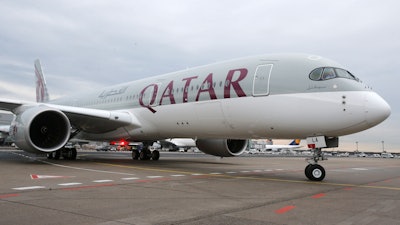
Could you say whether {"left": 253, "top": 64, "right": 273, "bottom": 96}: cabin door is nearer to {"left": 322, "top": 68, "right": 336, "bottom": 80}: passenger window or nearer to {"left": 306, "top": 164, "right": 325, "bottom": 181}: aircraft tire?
{"left": 322, "top": 68, "right": 336, "bottom": 80}: passenger window

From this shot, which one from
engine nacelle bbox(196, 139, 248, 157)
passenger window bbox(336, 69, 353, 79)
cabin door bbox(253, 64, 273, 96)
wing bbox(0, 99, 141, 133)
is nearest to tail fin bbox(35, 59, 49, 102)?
wing bbox(0, 99, 141, 133)

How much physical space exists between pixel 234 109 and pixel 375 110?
369 centimetres

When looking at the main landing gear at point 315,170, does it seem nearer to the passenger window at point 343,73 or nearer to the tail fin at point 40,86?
the passenger window at point 343,73

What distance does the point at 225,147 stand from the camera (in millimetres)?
15000

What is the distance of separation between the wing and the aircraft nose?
348 inches

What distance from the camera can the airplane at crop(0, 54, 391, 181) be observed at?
866 centimetres

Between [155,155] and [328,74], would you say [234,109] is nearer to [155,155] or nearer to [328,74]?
[328,74]

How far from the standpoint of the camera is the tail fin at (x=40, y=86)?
2536cm

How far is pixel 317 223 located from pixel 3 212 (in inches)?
155

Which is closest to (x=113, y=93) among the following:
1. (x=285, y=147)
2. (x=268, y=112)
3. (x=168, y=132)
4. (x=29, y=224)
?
(x=168, y=132)

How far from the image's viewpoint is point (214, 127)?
443 inches

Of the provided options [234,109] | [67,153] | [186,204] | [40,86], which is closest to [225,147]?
[234,109]

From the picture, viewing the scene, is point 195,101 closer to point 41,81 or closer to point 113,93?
point 113,93

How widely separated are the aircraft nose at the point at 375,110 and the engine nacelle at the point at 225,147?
736cm
